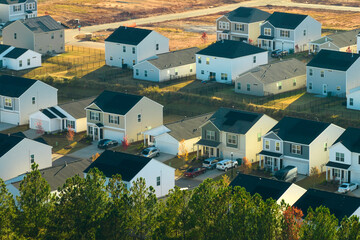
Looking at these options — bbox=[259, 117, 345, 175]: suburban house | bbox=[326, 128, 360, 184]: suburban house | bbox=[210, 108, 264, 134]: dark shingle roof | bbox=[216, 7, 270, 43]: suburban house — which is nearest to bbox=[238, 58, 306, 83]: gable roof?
bbox=[210, 108, 264, 134]: dark shingle roof

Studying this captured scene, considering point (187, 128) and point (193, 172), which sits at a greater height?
point (187, 128)

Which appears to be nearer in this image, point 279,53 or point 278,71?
point 278,71

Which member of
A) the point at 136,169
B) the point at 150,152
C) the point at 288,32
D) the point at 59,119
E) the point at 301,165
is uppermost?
the point at 136,169

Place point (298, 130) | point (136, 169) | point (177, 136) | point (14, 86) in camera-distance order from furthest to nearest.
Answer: point (14, 86) < point (177, 136) < point (298, 130) < point (136, 169)

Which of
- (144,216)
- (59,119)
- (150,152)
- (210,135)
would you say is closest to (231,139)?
(210,135)

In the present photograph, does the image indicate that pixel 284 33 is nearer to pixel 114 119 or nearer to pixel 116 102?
pixel 116 102

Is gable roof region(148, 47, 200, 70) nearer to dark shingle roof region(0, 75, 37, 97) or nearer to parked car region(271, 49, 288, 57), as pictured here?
parked car region(271, 49, 288, 57)

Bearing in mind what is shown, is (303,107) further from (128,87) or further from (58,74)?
(58,74)

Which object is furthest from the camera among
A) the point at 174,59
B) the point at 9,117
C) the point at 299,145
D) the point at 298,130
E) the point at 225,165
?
the point at 174,59

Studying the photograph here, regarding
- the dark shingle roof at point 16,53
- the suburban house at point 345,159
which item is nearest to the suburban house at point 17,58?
the dark shingle roof at point 16,53
